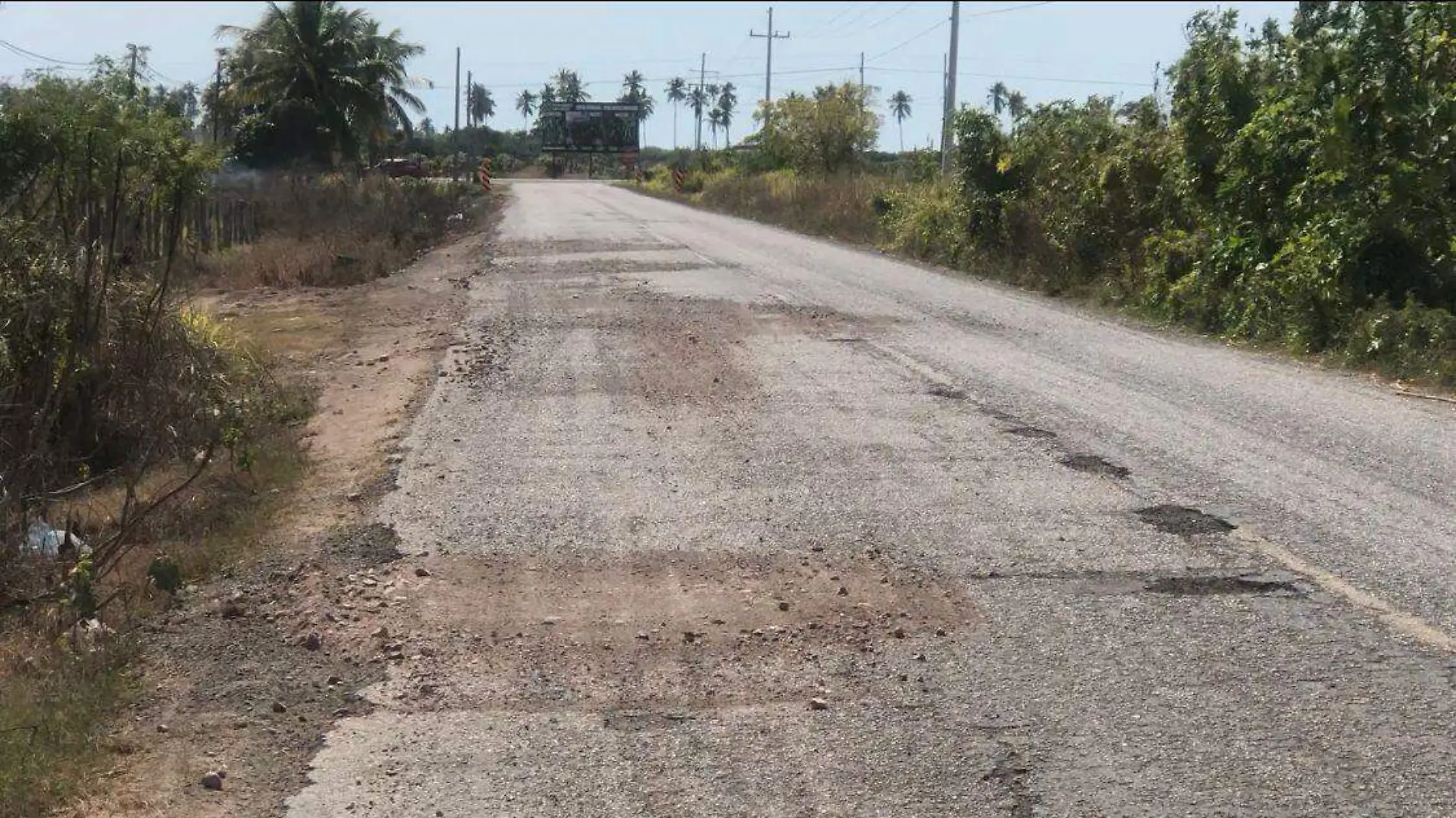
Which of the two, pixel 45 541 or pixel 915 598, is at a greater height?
pixel 915 598

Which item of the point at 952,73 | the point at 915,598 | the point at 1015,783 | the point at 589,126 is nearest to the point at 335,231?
the point at 952,73

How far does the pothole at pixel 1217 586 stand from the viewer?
6.15 m

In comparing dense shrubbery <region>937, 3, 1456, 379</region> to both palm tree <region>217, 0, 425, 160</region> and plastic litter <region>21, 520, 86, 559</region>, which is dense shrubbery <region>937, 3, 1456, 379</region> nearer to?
plastic litter <region>21, 520, 86, 559</region>

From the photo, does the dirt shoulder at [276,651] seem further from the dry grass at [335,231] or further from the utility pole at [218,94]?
the utility pole at [218,94]

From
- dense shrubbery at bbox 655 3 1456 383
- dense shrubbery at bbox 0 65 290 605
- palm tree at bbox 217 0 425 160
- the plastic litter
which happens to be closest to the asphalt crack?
dense shrubbery at bbox 0 65 290 605

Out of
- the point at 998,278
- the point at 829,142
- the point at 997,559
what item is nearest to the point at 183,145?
the point at 998,278

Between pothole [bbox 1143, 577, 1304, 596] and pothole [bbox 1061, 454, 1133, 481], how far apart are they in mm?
1925

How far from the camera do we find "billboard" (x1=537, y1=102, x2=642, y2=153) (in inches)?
3674

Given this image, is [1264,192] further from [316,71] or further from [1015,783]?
[316,71]

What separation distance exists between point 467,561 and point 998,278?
1791cm

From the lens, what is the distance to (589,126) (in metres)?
93.6

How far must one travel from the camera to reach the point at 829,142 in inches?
1969

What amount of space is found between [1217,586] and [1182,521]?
1.10 meters

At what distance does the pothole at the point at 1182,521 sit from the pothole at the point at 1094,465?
28.5 inches
